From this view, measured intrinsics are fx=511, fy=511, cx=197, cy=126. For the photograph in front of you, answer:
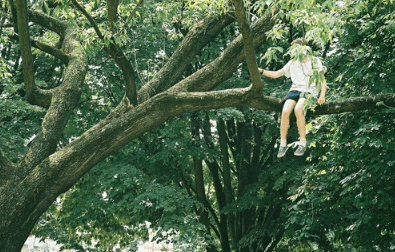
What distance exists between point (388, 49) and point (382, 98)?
187 centimetres

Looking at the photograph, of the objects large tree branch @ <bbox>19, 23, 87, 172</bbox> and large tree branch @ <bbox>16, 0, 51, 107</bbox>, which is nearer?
large tree branch @ <bbox>16, 0, 51, 107</bbox>

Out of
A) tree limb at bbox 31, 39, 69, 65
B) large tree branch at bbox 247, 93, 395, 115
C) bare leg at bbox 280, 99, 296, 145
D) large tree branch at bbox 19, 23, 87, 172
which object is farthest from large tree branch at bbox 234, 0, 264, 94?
tree limb at bbox 31, 39, 69, 65

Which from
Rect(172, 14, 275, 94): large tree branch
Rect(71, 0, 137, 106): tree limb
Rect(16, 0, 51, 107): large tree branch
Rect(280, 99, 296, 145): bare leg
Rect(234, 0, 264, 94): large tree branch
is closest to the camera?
Rect(234, 0, 264, 94): large tree branch

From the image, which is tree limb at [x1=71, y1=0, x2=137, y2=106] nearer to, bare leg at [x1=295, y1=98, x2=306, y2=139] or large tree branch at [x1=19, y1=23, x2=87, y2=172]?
large tree branch at [x1=19, y1=23, x2=87, y2=172]

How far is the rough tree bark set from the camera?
7488 millimetres

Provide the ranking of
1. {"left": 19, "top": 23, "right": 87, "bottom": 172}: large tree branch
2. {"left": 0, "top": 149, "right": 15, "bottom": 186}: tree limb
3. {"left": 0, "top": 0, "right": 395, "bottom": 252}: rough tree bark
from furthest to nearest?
{"left": 19, "top": 23, "right": 87, "bottom": 172}: large tree branch, {"left": 0, "top": 149, "right": 15, "bottom": 186}: tree limb, {"left": 0, "top": 0, "right": 395, "bottom": 252}: rough tree bark

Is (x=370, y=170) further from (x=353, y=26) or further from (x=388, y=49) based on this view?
(x=353, y=26)

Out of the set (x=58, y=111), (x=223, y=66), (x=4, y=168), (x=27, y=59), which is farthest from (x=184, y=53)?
(x=4, y=168)

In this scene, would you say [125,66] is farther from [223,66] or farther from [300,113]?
[300,113]

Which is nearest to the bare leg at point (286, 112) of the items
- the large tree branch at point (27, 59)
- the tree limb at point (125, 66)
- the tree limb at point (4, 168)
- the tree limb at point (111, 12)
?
the tree limb at point (125, 66)

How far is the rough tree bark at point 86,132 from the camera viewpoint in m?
7.49

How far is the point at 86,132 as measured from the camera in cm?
813

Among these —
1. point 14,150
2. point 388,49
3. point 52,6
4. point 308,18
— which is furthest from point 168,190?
point 308,18

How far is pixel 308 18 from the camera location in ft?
17.6
